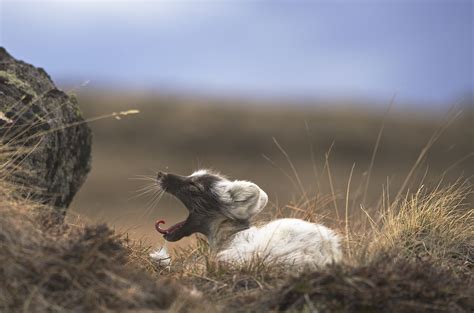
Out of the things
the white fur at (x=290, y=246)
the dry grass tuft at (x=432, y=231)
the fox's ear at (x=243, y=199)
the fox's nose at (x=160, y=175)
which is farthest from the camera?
the fox's nose at (x=160, y=175)

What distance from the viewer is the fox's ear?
7.09 meters

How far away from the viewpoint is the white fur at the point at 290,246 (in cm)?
611

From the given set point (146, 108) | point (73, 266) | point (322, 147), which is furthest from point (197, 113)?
point (73, 266)

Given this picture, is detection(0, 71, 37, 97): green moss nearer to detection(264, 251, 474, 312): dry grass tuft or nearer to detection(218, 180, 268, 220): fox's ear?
detection(218, 180, 268, 220): fox's ear

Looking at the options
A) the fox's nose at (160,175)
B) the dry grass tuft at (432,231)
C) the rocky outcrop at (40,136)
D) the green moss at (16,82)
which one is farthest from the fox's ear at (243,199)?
the green moss at (16,82)

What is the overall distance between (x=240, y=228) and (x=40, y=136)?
2.12 m

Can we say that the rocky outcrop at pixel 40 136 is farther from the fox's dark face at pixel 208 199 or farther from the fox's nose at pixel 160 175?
the fox's dark face at pixel 208 199

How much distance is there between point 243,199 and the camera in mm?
7133

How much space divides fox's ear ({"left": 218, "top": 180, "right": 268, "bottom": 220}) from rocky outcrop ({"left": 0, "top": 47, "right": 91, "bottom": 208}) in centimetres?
156

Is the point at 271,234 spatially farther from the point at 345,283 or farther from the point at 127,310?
the point at 127,310

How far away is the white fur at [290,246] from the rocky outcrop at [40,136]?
1.84m

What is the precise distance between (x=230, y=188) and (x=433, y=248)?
1942 mm

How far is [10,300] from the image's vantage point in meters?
4.82

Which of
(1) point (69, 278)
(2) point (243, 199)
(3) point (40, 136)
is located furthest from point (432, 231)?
(3) point (40, 136)
